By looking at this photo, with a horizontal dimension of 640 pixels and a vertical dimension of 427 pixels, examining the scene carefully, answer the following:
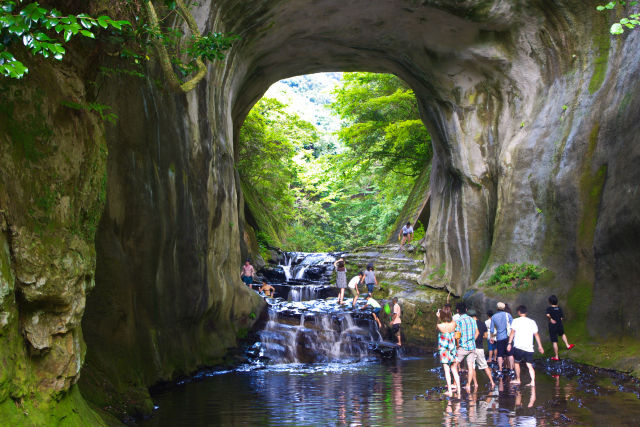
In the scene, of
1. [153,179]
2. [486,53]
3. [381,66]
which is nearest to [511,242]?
[486,53]

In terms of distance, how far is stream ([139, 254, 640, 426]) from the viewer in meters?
7.88

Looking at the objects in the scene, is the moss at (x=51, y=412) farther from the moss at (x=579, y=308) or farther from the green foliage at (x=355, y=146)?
the green foliage at (x=355, y=146)

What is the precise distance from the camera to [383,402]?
9.21 m

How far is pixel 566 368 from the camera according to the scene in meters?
11.7

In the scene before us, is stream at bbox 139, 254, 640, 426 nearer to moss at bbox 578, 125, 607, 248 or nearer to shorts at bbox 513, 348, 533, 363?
shorts at bbox 513, 348, 533, 363

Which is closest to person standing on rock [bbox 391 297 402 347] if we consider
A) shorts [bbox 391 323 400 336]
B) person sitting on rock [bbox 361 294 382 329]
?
shorts [bbox 391 323 400 336]

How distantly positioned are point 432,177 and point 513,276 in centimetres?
758

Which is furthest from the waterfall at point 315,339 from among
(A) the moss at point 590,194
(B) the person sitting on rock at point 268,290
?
(A) the moss at point 590,194

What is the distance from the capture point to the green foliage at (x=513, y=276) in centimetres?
1427

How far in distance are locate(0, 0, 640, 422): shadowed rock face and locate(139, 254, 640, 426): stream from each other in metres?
1.11

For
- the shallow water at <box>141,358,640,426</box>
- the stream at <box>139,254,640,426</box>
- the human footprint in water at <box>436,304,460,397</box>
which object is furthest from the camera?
the human footprint in water at <box>436,304,460,397</box>

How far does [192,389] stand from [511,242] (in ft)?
31.8

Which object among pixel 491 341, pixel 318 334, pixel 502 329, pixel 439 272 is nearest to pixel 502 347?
pixel 502 329

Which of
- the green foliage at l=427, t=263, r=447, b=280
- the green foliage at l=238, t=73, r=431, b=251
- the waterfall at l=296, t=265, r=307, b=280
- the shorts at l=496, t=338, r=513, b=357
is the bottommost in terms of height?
the shorts at l=496, t=338, r=513, b=357
